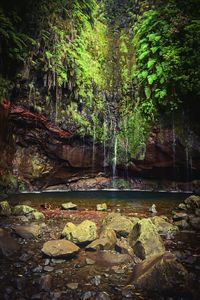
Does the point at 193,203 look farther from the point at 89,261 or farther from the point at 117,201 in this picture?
the point at 89,261

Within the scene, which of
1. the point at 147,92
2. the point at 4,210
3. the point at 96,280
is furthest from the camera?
the point at 147,92

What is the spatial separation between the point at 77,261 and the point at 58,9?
12.3 m

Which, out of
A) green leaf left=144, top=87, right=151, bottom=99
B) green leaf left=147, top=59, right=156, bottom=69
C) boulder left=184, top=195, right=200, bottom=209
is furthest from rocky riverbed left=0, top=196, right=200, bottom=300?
green leaf left=147, top=59, right=156, bottom=69

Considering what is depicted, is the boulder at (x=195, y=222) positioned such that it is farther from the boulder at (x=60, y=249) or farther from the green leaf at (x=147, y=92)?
the green leaf at (x=147, y=92)

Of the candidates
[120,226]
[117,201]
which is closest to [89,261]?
[120,226]

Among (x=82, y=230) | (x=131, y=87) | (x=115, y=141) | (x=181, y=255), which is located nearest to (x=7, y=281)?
(x=82, y=230)

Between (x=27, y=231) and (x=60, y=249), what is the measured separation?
55.3 inches

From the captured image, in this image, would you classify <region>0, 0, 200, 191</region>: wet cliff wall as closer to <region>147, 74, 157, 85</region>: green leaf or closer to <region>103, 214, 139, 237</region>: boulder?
<region>147, 74, 157, 85</region>: green leaf

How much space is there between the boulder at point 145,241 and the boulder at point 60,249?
1.11 metres

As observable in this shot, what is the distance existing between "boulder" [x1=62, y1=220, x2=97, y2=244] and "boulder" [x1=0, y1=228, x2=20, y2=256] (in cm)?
101

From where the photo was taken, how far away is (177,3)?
1406 cm

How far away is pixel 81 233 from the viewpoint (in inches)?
232

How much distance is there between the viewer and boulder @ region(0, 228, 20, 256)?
5.22m

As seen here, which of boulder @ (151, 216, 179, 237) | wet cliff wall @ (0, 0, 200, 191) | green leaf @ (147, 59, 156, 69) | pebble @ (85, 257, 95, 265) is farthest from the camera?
green leaf @ (147, 59, 156, 69)
